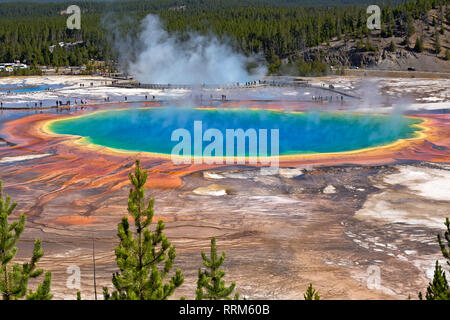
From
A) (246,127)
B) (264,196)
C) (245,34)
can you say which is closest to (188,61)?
(245,34)

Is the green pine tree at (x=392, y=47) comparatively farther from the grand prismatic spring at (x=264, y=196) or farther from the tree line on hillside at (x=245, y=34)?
the grand prismatic spring at (x=264, y=196)

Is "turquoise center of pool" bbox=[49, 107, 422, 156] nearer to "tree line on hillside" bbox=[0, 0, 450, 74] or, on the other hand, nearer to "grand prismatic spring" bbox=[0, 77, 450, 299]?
"grand prismatic spring" bbox=[0, 77, 450, 299]

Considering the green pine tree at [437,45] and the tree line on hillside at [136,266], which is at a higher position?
the green pine tree at [437,45]

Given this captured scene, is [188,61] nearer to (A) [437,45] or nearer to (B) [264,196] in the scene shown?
(A) [437,45]

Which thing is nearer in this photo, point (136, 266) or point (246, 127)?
point (136, 266)

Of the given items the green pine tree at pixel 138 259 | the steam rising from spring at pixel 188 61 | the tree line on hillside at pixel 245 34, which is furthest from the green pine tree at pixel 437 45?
→ the green pine tree at pixel 138 259
